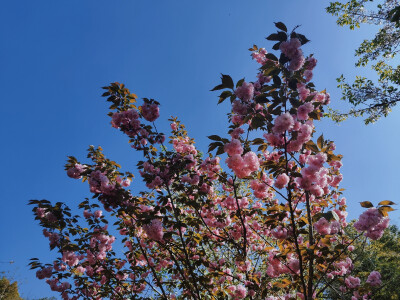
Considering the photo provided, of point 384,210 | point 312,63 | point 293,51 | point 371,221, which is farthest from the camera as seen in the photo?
Result: point 312,63

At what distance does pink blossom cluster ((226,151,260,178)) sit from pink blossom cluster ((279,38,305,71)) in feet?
3.07

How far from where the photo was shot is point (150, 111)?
11.8ft

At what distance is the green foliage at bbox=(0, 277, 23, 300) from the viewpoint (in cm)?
2044

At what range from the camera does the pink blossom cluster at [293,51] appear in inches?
85.0

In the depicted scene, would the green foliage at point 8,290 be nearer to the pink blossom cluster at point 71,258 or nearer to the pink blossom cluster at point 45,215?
the pink blossom cluster at point 71,258

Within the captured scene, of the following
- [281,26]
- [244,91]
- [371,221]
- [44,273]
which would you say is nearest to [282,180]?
[371,221]

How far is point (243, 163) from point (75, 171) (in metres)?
2.51

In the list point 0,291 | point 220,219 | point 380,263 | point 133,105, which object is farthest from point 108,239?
point 0,291

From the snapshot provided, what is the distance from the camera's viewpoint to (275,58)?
90.7 inches

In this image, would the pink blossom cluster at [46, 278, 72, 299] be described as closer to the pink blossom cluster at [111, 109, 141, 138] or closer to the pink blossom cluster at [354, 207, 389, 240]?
the pink blossom cluster at [111, 109, 141, 138]

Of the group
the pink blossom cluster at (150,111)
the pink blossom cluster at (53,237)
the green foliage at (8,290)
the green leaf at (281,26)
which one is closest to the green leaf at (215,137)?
the green leaf at (281,26)

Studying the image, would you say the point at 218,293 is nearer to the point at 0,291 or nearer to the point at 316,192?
the point at 316,192

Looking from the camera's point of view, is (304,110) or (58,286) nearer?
(304,110)

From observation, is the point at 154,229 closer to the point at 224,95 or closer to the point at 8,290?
the point at 224,95
